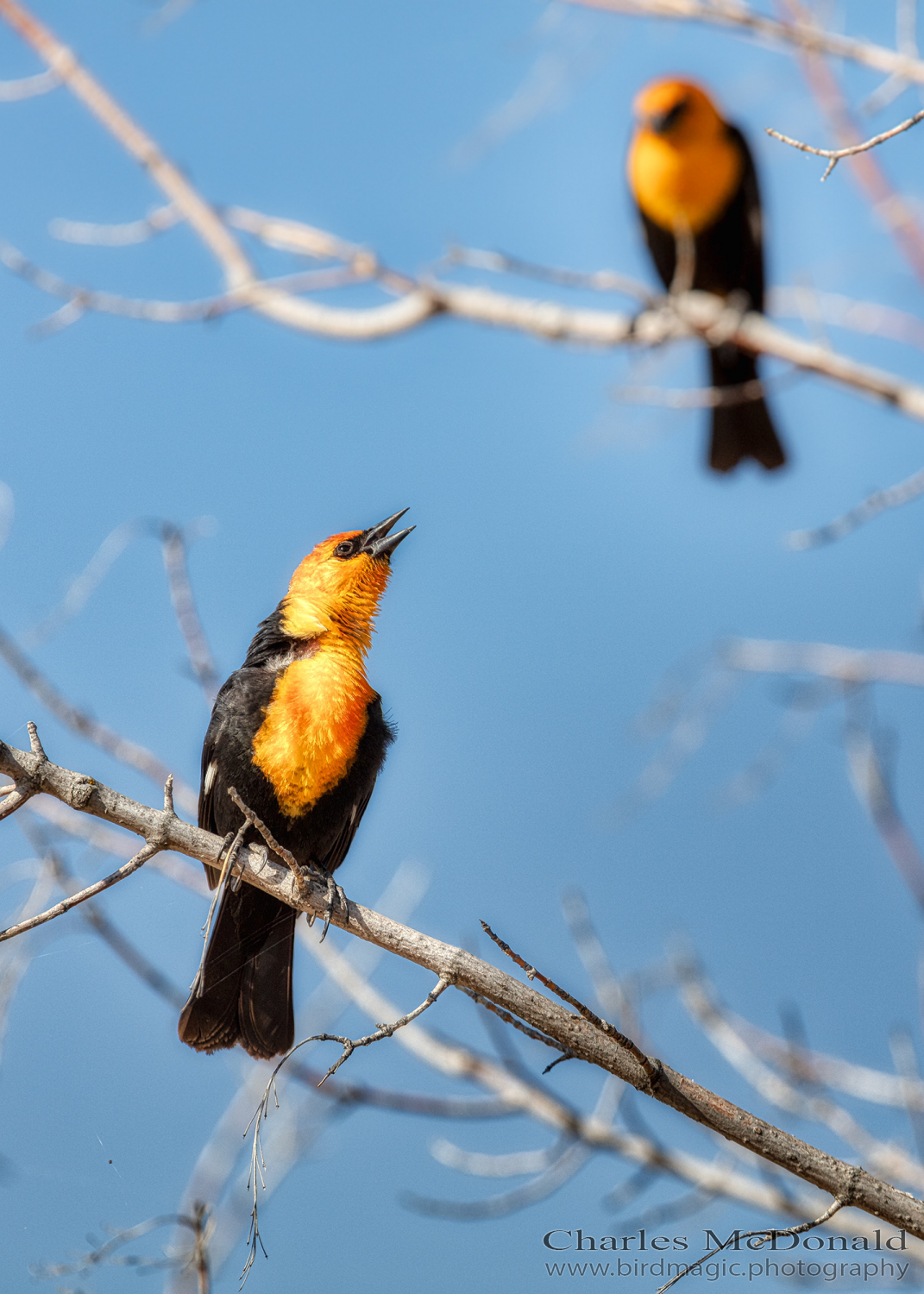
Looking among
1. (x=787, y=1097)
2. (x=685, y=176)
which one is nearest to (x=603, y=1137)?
(x=787, y=1097)

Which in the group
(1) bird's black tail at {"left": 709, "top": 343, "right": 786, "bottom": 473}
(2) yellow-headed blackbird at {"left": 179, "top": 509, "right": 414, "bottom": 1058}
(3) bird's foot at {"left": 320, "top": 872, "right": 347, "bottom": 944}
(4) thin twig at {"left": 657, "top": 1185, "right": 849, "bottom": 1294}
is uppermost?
(1) bird's black tail at {"left": 709, "top": 343, "right": 786, "bottom": 473}

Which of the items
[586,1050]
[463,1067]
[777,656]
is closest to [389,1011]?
[463,1067]

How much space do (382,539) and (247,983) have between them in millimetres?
1363

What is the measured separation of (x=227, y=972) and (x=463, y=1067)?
1005mm

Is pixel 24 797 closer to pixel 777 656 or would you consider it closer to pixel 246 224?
pixel 777 656

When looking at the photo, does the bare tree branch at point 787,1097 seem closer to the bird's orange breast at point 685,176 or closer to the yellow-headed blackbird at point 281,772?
the yellow-headed blackbird at point 281,772

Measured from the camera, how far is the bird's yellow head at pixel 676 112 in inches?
251

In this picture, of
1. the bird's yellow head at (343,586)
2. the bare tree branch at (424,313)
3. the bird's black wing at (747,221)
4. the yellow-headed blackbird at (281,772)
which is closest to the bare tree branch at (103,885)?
the yellow-headed blackbird at (281,772)

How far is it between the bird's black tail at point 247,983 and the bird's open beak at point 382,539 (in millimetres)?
1079

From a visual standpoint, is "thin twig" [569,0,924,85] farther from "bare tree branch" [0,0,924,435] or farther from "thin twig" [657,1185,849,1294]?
"thin twig" [657,1185,849,1294]

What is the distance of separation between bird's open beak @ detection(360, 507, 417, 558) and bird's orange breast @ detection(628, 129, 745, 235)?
3853 millimetres

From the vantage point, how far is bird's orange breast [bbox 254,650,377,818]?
2889 millimetres

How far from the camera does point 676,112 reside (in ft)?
21.1

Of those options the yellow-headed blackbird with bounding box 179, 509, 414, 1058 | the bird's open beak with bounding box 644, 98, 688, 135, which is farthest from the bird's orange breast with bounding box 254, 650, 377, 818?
the bird's open beak with bounding box 644, 98, 688, 135
